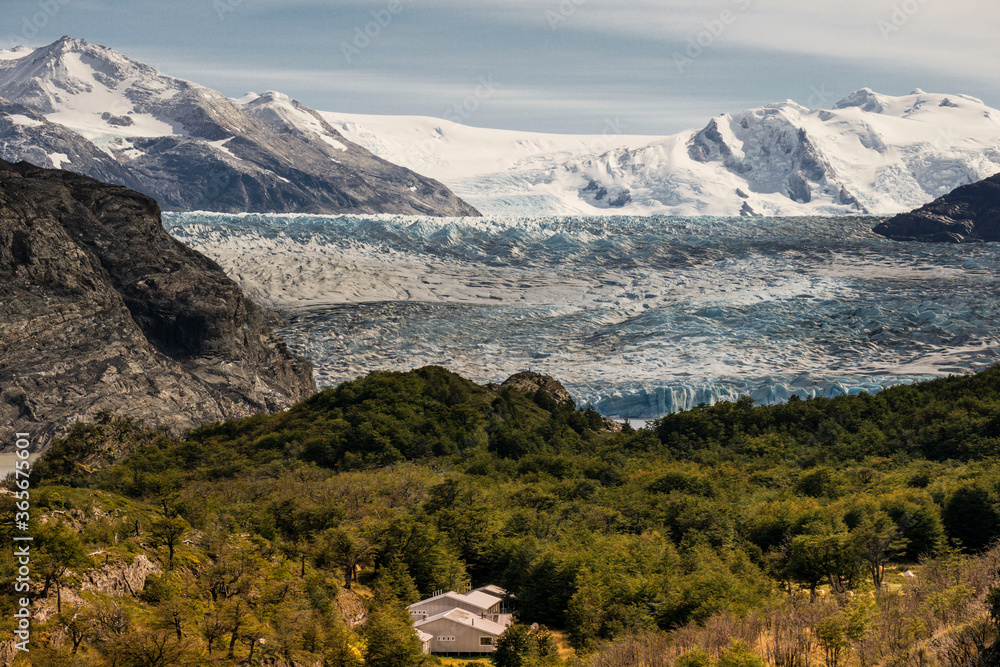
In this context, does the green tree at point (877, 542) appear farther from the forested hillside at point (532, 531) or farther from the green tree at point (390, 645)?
the green tree at point (390, 645)

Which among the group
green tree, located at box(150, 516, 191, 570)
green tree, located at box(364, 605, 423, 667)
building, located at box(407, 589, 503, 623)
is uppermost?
green tree, located at box(150, 516, 191, 570)

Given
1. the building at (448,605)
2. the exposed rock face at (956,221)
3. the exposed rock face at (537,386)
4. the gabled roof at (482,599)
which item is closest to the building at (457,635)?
the building at (448,605)

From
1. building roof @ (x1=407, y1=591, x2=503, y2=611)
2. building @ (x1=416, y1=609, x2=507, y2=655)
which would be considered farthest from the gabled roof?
building @ (x1=416, y1=609, x2=507, y2=655)

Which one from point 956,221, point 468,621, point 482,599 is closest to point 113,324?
point 482,599

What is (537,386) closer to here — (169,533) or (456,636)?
(456,636)

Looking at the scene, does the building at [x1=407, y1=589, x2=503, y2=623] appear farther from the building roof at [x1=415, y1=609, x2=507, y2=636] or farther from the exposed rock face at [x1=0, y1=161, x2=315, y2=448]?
the exposed rock face at [x1=0, y1=161, x2=315, y2=448]
